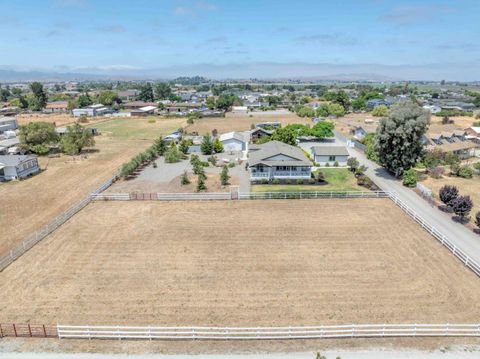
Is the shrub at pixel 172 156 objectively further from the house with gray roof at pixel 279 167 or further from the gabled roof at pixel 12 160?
the gabled roof at pixel 12 160

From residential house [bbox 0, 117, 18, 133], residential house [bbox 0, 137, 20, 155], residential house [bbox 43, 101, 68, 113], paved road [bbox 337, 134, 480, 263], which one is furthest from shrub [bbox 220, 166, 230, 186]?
residential house [bbox 43, 101, 68, 113]

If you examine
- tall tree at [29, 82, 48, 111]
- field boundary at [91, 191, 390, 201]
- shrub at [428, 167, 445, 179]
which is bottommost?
field boundary at [91, 191, 390, 201]

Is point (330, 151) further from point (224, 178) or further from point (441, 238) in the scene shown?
point (441, 238)

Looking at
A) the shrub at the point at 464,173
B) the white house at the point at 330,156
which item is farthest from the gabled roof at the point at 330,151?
the shrub at the point at 464,173

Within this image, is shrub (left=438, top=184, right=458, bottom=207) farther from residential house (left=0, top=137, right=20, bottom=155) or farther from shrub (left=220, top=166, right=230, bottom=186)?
residential house (left=0, top=137, right=20, bottom=155)

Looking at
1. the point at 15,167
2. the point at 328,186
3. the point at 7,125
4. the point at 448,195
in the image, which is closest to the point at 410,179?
the point at 448,195

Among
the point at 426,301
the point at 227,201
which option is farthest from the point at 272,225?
the point at 426,301
